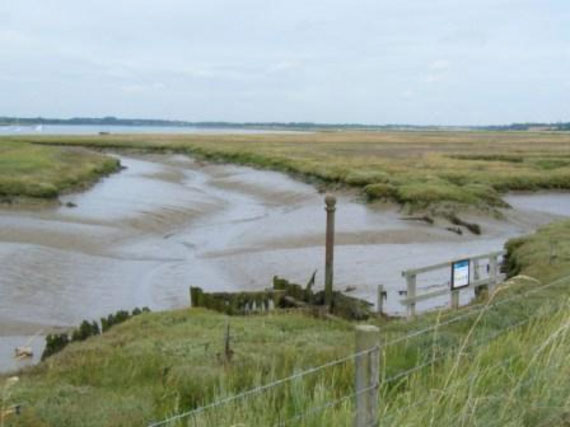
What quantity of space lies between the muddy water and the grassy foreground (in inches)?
184

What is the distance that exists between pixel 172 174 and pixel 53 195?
24172 mm

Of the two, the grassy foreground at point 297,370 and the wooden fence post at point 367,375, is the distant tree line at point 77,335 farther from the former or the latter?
the wooden fence post at point 367,375

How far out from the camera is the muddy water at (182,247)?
20.1 meters

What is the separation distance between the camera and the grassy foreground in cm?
518

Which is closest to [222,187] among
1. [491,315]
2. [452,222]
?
[452,222]

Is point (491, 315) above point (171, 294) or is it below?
above

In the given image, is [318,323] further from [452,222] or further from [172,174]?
[172,174]

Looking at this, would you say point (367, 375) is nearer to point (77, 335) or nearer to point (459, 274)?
point (459, 274)

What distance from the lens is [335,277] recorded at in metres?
23.8

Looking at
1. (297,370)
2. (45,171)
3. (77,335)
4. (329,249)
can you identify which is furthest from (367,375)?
(45,171)

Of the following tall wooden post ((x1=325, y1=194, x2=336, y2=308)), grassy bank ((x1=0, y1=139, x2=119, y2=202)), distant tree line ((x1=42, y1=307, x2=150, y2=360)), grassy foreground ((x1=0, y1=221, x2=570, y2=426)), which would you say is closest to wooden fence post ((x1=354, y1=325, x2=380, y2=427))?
grassy foreground ((x1=0, y1=221, x2=570, y2=426))

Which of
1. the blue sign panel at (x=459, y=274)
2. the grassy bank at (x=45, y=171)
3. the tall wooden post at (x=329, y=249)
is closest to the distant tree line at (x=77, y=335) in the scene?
the tall wooden post at (x=329, y=249)

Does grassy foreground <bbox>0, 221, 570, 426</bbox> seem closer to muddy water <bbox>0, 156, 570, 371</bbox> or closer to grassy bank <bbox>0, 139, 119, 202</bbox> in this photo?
muddy water <bbox>0, 156, 570, 371</bbox>

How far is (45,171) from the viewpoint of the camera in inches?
1845
